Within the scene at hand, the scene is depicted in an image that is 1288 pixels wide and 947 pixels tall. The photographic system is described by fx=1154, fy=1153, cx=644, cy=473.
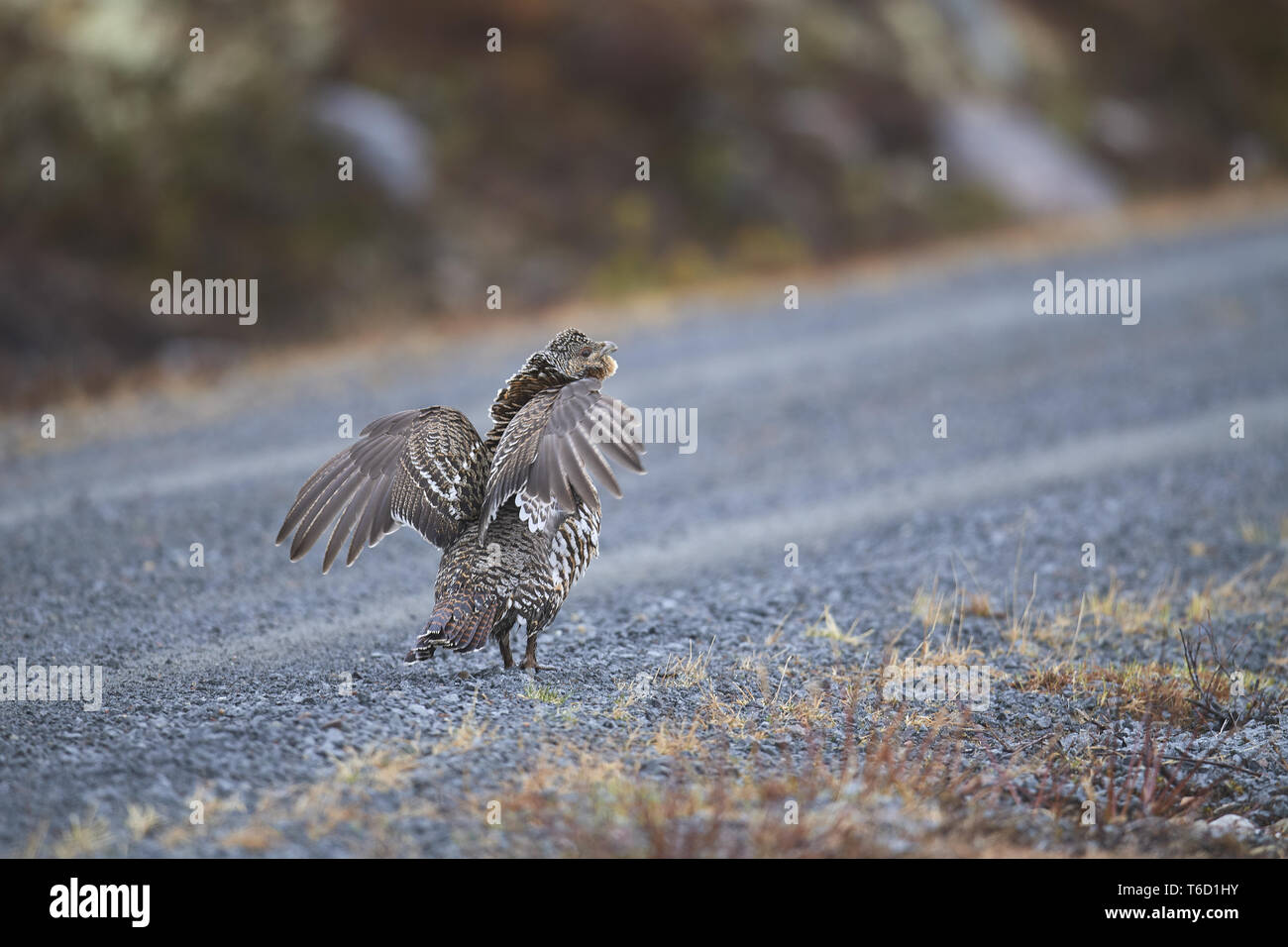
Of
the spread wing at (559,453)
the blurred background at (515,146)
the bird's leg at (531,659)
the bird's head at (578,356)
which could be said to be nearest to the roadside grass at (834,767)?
the bird's leg at (531,659)

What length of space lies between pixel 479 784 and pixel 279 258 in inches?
493

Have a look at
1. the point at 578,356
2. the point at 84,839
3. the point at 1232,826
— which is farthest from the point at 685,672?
the point at 84,839

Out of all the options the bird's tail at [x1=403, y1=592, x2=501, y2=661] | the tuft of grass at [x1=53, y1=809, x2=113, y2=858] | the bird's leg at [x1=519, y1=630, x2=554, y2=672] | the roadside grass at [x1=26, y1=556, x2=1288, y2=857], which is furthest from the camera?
the bird's leg at [x1=519, y1=630, x2=554, y2=672]

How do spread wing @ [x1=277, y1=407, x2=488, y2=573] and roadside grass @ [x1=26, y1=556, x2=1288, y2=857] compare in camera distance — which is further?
spread wing @ [x1=277, y1=407, x2=488, y2=573]

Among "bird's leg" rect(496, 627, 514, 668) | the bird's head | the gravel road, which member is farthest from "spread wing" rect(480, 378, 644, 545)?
the gravel road

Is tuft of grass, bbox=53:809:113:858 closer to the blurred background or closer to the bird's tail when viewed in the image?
the bird's tail

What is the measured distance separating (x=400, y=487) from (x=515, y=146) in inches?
556

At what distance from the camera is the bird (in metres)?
5.00

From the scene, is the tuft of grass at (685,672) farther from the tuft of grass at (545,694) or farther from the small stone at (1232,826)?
the small stone at (1232,826)

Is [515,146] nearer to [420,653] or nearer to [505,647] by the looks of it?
[505,647]

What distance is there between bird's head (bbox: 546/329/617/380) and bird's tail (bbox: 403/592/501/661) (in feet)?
4.05

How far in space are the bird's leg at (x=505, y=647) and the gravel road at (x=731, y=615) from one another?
0.43ft

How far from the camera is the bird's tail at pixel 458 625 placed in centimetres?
502
